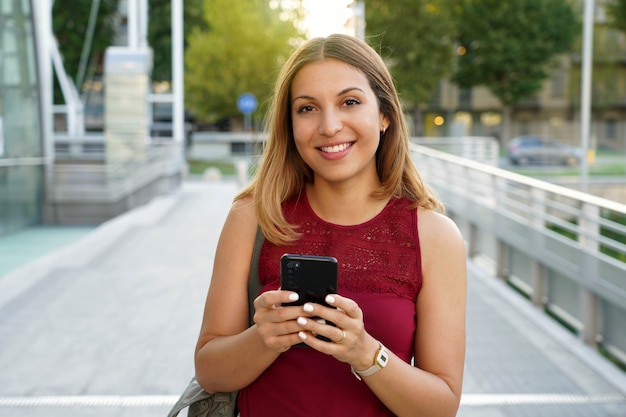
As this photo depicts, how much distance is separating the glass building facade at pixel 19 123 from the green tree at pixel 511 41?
120ft

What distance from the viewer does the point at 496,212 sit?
8.31m

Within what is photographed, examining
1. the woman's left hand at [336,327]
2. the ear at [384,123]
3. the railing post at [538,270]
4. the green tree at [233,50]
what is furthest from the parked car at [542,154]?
the woman's left hand at [336,327]

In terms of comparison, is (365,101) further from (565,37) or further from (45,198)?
(565,37)

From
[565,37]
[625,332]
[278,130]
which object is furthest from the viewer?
[565,37]

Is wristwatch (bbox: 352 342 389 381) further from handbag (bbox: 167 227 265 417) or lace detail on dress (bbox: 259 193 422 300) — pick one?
handbag (bbox: 167 227 265 417)

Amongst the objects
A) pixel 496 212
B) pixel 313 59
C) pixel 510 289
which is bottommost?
pixel 510 289

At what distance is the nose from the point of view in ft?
6.40

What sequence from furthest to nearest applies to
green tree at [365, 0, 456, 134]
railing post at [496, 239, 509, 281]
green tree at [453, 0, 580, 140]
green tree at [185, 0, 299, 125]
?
green tree at [453, 0, 580, 140] < green tree at [365, 0, 456, 134] < green tree at [185, 0, 299, 125] < railing post at [496, 239, 509, 281]

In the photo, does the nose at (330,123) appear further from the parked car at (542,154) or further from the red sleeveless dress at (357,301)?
the parked car at (542,154)

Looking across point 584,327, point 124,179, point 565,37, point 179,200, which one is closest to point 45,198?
point 124,179

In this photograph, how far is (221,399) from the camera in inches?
79.7

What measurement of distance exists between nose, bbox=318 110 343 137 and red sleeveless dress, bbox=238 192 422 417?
0.24 m

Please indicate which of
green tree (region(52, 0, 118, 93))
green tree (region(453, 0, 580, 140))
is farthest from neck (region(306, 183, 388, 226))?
green tree (region(453, 0, 580, 140))

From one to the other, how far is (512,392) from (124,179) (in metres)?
13.5
